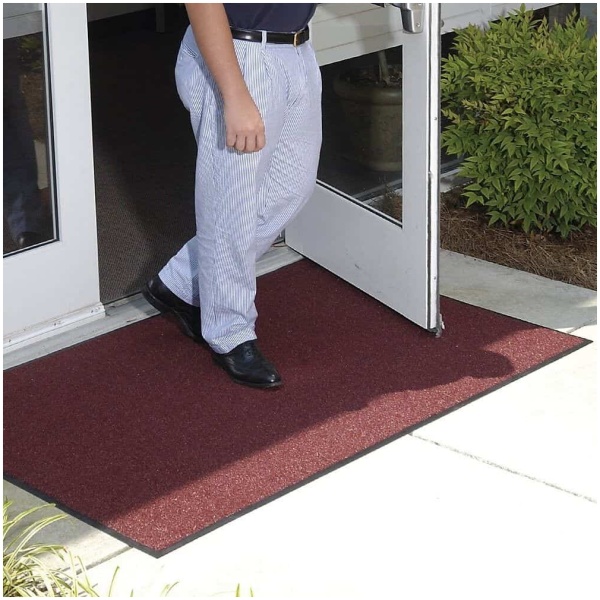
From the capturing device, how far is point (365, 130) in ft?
12.8

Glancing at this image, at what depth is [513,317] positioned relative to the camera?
3.85 m

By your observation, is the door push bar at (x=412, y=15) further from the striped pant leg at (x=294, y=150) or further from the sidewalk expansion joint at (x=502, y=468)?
the sidewalk expansion joint at (x=502, y=468)

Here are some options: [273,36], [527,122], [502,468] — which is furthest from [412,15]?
[502,468]

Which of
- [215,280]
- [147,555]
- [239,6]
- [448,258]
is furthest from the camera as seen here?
[448,258]

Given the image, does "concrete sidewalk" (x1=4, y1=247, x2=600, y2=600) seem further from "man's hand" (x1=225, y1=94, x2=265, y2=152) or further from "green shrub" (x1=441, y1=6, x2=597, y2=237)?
"green shrub" (x1=441, y1=6, x2=597, y2=237)

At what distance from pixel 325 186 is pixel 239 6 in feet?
3.92

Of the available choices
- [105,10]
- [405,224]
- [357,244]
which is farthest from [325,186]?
[105,10]

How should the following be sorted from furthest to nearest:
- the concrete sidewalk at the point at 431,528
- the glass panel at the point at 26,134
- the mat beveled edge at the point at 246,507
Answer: the glass panel at the point at 26,134 → the mat beveled edge at the point at 246,507 → the concrete sidewalk at the point at 431,528

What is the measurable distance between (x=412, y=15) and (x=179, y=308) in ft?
3.74

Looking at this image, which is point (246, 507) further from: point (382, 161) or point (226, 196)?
point (382, 161)

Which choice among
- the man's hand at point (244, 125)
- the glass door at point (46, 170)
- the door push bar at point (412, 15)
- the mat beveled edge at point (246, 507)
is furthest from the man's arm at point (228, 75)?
the mat beveled edge at point (246, 507)

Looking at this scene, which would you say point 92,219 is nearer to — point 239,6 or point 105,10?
point 239,6

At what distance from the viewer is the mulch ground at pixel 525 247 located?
167 inches

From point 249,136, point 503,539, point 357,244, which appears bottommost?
point 503,539
